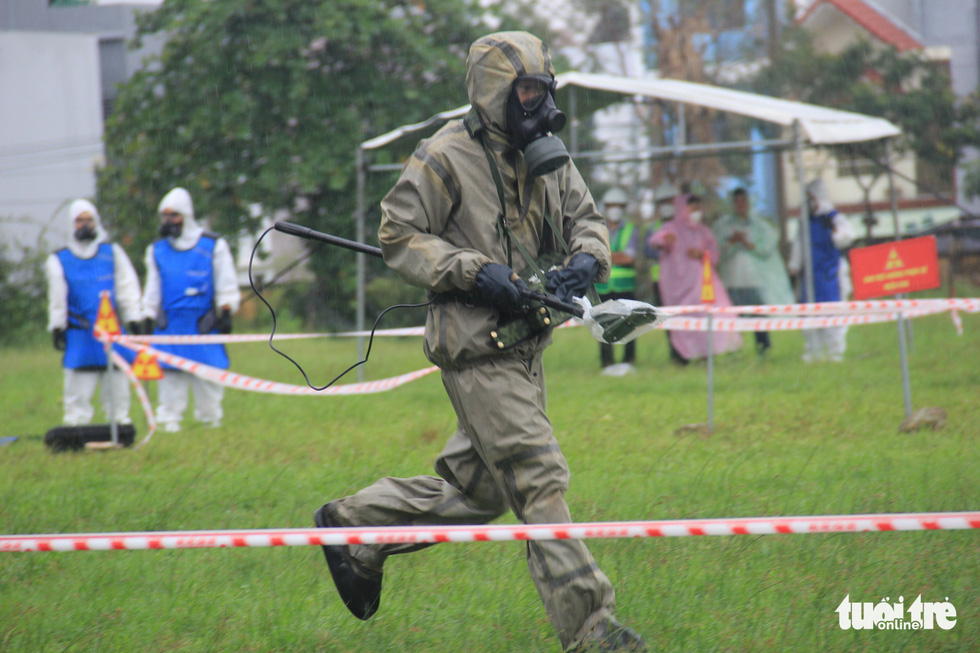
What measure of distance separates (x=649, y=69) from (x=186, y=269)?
53.5ft

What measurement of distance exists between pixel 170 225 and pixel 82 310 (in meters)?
0.98

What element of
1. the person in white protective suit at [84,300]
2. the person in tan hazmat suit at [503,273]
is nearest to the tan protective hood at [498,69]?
the person in tan hazmat suit at [503,273]

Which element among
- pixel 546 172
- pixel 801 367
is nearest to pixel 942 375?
pixel 801 367

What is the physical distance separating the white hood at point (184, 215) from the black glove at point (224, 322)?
1.99 ft

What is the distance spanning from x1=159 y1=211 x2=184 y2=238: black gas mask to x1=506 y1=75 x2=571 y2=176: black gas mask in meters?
5.63

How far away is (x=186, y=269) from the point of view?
809 cm

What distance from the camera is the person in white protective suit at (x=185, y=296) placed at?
8.10 m

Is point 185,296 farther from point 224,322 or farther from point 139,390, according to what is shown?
point 139,390

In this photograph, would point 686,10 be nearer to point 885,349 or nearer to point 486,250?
point 885,349

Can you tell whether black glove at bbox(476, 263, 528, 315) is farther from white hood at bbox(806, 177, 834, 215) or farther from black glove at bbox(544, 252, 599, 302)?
white hood at bbox(806, 177, 834, 215)

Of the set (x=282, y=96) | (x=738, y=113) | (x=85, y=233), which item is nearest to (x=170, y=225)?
(x=85, y=233)

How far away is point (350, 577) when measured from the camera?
134 inches

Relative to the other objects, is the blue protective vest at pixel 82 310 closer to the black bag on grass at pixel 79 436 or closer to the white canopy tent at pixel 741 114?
the black bag on grass at pixel 79 436

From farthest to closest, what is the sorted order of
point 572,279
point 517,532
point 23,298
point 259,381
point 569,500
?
point 23,298 < point 259,381 < point 569,500 < point 572,279 < point 517,532
